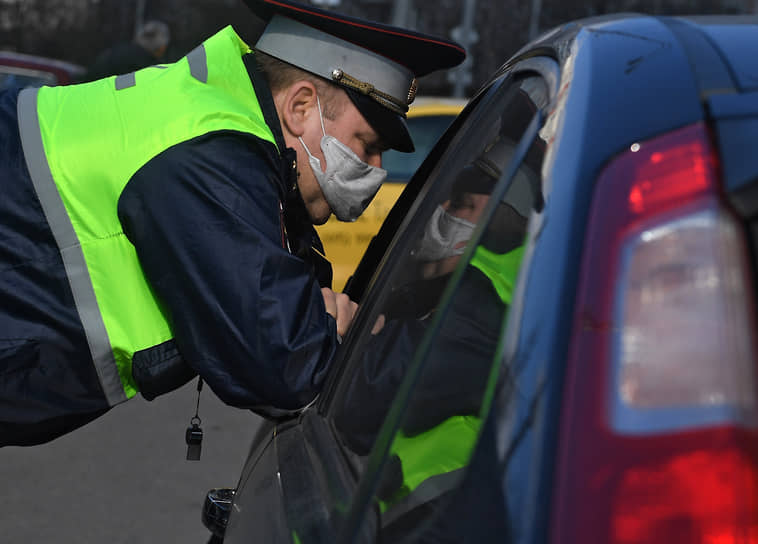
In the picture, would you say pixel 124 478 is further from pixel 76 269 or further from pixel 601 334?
pixel 601 334

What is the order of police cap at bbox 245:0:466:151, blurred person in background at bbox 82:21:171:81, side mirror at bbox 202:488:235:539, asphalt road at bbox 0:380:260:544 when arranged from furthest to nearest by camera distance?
blurred person in background at bbox 82:21:171:81 < asphalt road at bbox 0:380:260:544 < police cap at bbox 245:0:466:151 < side mirror at bbox 202:488:235:539

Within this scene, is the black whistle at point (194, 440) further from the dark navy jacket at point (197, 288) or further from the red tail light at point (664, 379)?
the red tail light at point (664, 379)

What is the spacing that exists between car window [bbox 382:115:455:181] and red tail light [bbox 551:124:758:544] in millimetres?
6420

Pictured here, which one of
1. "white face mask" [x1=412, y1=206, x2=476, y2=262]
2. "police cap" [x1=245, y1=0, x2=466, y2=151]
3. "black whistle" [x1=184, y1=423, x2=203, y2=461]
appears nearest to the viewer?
"white face mask" [x1=412, y1=206, x2=476, y2=262]

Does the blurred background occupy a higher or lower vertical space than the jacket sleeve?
lower

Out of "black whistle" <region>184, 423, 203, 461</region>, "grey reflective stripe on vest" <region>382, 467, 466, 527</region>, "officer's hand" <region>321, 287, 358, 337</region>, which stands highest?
"grey reflective stripe on vest" <region>382, 467, 466, 527</region>

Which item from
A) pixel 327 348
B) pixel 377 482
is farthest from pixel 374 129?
pixel 377 482

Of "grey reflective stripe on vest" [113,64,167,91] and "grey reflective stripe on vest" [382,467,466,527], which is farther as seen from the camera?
"grey reflective stripe on vest" [113,64,167,91]

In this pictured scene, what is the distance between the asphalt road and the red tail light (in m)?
3.33

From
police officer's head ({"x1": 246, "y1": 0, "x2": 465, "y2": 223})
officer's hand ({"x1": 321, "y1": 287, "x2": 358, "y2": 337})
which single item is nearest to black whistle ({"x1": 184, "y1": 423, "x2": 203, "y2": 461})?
officer's hand ({"x1": 321, "y1": 287, "x2": 358, "y2": 337})

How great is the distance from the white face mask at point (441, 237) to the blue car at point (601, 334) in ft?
0.71

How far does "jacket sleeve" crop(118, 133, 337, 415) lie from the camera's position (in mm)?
1901

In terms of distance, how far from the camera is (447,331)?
48.2 inches

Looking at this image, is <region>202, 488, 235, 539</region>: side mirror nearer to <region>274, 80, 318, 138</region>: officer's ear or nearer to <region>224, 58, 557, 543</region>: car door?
<region>224, 58, 557, 543</region>: car door
